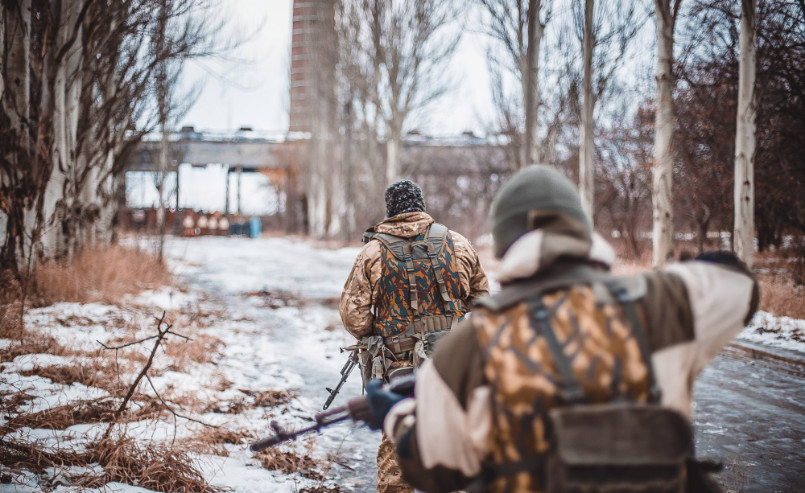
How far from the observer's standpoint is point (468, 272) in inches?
136

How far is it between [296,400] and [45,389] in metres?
2.07

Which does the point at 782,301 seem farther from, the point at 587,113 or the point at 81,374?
the point at 81,374

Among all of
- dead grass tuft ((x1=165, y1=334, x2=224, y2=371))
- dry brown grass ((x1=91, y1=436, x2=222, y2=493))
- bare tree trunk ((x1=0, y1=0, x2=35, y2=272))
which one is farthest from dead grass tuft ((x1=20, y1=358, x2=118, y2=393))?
bare tree trunk ((x1=0, y1=0, x2=35, y2=272))

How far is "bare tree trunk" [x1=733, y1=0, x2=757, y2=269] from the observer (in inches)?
341

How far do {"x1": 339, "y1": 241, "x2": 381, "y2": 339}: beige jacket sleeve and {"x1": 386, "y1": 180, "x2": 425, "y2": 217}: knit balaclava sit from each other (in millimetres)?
277

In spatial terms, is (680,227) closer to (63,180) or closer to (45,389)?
(63,180)

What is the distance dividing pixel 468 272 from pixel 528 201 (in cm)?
199

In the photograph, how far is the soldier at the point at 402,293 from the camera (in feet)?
10.7

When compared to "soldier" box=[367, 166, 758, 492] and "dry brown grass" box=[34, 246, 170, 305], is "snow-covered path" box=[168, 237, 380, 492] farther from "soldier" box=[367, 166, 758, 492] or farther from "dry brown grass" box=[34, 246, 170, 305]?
"soldier" box=[367, 166, 758, 492]

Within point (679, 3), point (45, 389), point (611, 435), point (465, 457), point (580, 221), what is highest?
point (679, 3)

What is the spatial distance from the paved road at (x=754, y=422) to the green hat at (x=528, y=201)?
124 inches

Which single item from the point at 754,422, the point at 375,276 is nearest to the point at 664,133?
the point at 754,422

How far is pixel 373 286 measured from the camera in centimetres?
329

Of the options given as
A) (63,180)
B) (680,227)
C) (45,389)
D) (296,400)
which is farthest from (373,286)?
(680,227)
